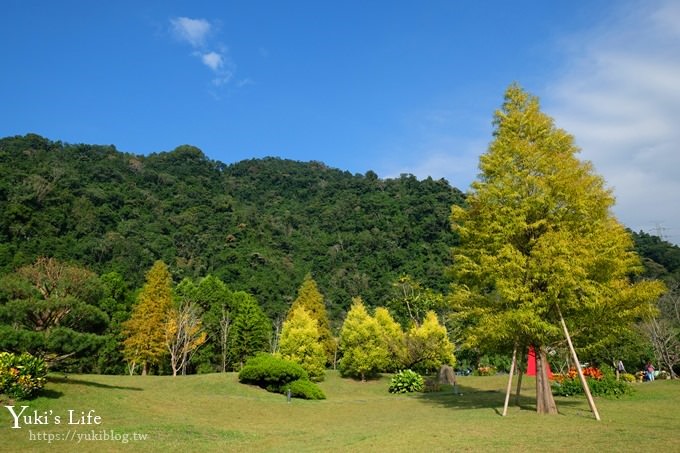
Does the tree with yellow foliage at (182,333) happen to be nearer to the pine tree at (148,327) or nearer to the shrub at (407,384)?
the pine tree at (148,327)

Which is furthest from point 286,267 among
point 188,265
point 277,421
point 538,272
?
point 538,272

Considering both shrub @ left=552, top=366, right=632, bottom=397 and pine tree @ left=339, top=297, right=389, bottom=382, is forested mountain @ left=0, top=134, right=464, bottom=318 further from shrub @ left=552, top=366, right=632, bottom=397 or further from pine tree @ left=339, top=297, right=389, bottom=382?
shrub @ left=552, top=366, right=632, bottom=397

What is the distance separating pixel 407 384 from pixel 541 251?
19223 mm

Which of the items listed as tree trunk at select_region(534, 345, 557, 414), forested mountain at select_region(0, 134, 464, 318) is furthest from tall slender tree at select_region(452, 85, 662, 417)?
forested mountain at select_region(0, 134, 464, 318)

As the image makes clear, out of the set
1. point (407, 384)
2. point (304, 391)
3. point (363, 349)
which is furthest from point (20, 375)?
point (363, 349)

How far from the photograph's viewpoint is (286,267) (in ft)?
237

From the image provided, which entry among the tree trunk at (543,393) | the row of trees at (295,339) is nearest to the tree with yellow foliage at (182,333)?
the row of trees at (295,339)

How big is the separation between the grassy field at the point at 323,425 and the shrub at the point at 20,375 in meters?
0.47

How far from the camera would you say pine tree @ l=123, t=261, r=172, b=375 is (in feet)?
123

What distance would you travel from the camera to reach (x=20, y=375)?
15.0m

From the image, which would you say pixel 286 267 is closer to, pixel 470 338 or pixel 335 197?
pixel 335 197

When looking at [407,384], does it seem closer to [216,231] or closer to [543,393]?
[543,393]

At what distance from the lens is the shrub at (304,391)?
27078mm

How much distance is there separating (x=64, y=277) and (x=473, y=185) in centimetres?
1642
